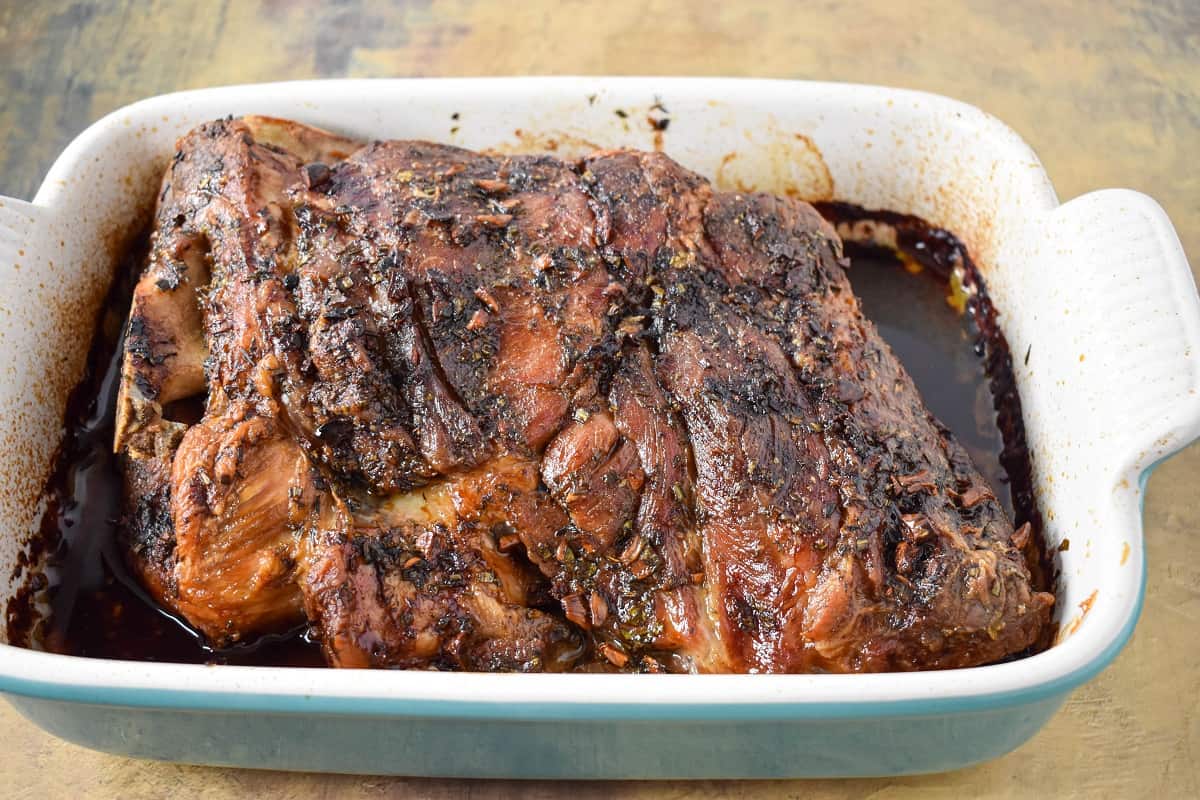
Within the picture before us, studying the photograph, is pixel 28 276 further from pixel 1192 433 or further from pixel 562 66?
pixel 1192 433

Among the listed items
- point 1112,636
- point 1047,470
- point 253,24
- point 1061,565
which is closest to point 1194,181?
point 1047,470

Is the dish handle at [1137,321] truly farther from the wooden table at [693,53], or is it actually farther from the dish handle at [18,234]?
the dish handle at [18,234]

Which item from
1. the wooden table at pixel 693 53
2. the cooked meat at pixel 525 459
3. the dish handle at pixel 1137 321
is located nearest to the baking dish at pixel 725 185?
the dish handle at pixel 1137 321

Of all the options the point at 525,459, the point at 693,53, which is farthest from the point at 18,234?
the point at 693,53

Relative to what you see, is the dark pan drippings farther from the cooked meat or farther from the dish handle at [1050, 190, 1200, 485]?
the dish handle at [1050, 190, 1200, 485]

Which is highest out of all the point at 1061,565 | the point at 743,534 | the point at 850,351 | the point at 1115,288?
the point at 1115,288

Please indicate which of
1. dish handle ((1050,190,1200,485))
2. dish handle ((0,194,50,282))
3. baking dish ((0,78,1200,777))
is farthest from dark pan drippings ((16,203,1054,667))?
dish handle ((1050,190,1200,485))
